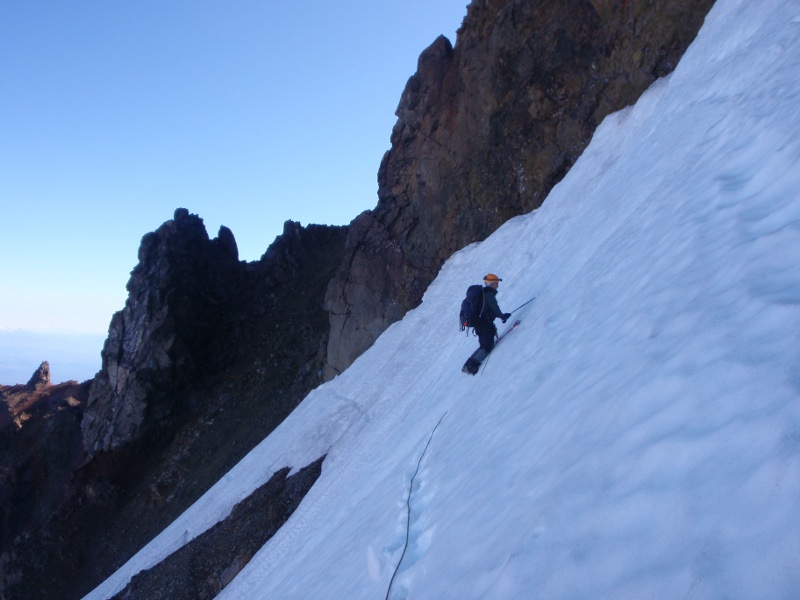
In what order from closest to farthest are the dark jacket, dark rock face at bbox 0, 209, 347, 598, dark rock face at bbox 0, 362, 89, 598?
the dark jacket → dark rock face at bbox 0, 209, 347, 598 → dark rock face at bbox 0, 362, 89, 598

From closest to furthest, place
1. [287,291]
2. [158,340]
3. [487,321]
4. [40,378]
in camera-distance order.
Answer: [487,321] → [158,340] → [287,291] → [40,378]

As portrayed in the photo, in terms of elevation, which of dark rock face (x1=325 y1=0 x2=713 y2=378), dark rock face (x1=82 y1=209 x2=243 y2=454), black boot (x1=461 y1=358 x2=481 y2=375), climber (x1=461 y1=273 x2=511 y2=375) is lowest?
black boot (x1=461 y1=358 x2=481 y2=375)

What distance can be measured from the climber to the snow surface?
586 millimetres

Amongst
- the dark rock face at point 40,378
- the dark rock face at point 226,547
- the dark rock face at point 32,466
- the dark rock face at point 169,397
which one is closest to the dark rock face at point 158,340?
the dark rock face at point 169,397

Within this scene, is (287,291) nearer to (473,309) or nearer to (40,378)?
(40,378)

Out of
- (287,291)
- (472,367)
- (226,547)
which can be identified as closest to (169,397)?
(287,291)

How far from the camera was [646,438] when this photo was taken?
130 inches

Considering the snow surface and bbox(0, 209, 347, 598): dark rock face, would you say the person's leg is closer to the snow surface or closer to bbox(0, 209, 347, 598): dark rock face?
the snow surface

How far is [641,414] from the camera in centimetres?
357

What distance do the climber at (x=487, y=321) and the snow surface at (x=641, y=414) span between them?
0.59 m

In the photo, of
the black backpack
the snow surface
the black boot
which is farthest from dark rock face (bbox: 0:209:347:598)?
the black backpack

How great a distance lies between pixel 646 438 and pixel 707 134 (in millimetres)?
6867

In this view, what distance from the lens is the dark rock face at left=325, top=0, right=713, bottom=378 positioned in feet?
60.5

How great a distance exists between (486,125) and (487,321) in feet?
50.4
